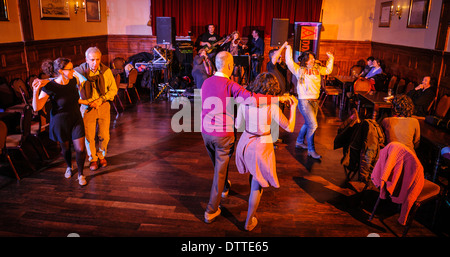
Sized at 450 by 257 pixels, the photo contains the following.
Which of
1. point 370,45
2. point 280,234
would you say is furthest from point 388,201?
point 370,45

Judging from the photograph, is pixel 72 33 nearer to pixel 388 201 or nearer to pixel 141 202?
pixel 141 202

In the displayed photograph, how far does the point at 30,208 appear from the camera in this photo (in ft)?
10.6

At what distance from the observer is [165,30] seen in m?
8.65

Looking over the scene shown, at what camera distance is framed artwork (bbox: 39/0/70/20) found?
7.04 metres

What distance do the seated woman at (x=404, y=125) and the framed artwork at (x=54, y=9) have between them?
7.33 metres

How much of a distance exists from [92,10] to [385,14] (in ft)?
27.0

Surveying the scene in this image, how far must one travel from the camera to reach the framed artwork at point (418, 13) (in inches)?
249

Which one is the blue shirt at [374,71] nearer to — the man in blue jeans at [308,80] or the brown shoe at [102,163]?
the man in blue jeans at [308,80]

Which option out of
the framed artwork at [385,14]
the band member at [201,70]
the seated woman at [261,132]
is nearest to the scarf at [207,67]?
the band member at [201,70]

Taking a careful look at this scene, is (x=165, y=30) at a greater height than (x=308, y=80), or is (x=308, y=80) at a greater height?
(x=165, y=30)

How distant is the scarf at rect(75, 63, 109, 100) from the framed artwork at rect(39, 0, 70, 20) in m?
4.50

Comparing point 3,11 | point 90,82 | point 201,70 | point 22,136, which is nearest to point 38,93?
point 90,82

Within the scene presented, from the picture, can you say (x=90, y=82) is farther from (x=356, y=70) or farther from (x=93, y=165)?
(x=356, y=70)

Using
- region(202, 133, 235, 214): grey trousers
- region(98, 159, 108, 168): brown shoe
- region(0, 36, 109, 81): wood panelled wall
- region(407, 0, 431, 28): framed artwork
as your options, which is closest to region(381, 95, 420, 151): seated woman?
region(202, 133, 235, 214): grey trousers
